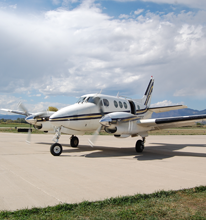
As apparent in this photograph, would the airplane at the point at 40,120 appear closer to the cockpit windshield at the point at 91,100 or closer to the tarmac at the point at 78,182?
the cockpit windshield at the point at 91,100

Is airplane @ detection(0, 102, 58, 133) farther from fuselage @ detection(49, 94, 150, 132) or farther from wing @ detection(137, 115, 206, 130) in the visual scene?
wing @ detection(137, 115, 206, 130)

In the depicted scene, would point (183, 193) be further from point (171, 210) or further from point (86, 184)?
point (86, 184)

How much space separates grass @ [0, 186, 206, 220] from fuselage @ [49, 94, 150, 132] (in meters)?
7.27

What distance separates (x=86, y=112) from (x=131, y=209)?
27.1 feet

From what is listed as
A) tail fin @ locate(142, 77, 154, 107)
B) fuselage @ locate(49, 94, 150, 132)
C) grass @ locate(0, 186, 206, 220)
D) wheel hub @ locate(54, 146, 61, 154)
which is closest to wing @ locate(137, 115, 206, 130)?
fuselage @ locate(49, 94, 150, 132)

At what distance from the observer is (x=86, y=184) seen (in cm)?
612

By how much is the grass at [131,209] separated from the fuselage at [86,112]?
7.27 meters

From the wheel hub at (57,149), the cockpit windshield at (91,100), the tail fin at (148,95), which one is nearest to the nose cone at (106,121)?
the cockpit windshield at (91,100)

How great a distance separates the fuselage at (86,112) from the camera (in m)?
11.6

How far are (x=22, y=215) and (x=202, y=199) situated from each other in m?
3.78

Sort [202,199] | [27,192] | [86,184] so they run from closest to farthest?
[202,199], [27,192], [86,184]

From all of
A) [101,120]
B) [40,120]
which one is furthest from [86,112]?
[40,120]

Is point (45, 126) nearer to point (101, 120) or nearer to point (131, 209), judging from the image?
point (101, 120)

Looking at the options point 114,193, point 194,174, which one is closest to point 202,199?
point 114,193
